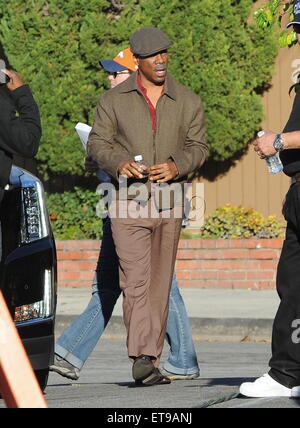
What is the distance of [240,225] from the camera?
15.1m

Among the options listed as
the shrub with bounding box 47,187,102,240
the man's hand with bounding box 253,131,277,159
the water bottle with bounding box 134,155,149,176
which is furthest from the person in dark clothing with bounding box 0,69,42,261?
the shrub with bounding box 47,187,102,240

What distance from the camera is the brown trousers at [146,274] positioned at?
7.12 m

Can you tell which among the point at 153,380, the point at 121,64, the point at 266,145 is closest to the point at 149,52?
the point at 121,64

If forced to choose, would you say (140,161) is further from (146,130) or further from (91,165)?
(91,165)

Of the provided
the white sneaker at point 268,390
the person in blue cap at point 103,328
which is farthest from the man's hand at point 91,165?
the white sneaker at point 268,390

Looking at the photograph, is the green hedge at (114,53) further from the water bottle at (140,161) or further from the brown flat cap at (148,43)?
the water bottle at (140,161)

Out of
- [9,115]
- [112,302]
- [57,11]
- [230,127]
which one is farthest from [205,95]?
[9,115]

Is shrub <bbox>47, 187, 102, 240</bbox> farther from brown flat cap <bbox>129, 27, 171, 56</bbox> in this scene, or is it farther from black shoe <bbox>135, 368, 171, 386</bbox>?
black shoe <bbox>135, 368, 171, 386</bbox>

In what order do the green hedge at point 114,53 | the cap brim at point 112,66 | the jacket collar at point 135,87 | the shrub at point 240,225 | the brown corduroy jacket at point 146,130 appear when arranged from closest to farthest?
1. the brown corduroy jacket at point 146,130
2. the jacket collar at point 135,87
3. the cap brim at point 112,66
4. the shrub at point 240,225
5. the green hedge at point 114,53

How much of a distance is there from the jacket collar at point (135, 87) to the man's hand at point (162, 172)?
0.45 meters

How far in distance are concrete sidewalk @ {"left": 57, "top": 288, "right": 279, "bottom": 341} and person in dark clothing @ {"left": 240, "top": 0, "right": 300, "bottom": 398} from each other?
17.4 ft

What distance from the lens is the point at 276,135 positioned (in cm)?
587

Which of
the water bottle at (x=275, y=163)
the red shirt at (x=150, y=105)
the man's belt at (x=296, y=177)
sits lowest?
the man's belt at (x=296, y=177)

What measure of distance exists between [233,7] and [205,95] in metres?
1.12
